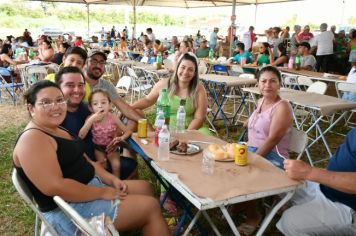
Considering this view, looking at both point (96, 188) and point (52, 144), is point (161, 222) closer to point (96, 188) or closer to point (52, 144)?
point (96, 188)

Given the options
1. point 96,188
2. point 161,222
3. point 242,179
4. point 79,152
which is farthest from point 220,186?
point 79,152

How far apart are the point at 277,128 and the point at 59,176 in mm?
1676

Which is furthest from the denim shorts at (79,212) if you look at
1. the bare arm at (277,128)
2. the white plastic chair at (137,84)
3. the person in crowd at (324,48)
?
the person in crowd at (324,48)

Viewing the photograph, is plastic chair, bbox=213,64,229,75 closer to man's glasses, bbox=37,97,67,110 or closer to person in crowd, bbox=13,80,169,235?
person in crowd, bbox=13,80,169,235

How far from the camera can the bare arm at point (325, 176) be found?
1689 millimetres

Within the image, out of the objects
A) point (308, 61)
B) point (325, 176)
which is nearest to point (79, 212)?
point (325, 176)

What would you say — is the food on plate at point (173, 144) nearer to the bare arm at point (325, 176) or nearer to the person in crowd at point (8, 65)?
the bare arm at point (325, 176)

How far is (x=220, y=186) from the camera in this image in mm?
1595

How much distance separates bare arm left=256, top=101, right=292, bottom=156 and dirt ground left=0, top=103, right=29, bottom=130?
4.42 meters

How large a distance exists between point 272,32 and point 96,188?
11180mm

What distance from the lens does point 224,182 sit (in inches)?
64.8

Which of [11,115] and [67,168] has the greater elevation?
[67,168]

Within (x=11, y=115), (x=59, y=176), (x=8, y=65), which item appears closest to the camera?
(x=59, y=176)

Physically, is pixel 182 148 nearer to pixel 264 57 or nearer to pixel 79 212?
pixel 79 212
